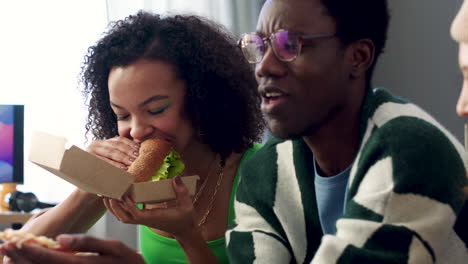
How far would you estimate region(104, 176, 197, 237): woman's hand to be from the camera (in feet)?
4.36

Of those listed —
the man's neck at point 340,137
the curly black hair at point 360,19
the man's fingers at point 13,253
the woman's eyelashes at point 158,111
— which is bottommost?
the man's fingers at point 13,253

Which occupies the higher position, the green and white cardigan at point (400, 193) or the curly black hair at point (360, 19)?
the curly black hair at point (360, 19)

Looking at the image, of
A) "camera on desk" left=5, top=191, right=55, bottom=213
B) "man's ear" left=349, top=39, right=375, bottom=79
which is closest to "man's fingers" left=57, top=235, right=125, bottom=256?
"man's ear" left=349, top=39, right=375, bottom=79

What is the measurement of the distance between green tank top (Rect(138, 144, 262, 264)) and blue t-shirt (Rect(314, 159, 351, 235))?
48 centimetres

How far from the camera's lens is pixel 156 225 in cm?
139

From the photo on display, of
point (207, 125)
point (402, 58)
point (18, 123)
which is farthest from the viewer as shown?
point (402, 58)

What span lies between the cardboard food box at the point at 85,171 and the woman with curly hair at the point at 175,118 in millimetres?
66

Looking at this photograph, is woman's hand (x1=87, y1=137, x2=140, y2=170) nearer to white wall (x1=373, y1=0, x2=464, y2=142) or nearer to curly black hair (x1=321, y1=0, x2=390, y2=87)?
curly black hair (x1=321, y1=0, x2=390, y2=87)

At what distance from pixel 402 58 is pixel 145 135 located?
6.92ft

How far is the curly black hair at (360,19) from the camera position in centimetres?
106

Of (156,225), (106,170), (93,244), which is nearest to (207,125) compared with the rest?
(156,225)

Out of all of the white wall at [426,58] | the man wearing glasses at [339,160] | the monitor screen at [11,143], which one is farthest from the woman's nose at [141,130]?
the white wall at [426,58]

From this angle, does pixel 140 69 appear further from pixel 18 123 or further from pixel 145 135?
pixel 18 123

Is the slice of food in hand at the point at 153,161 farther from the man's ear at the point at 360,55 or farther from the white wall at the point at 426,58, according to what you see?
the white wall at the point at 426,58
